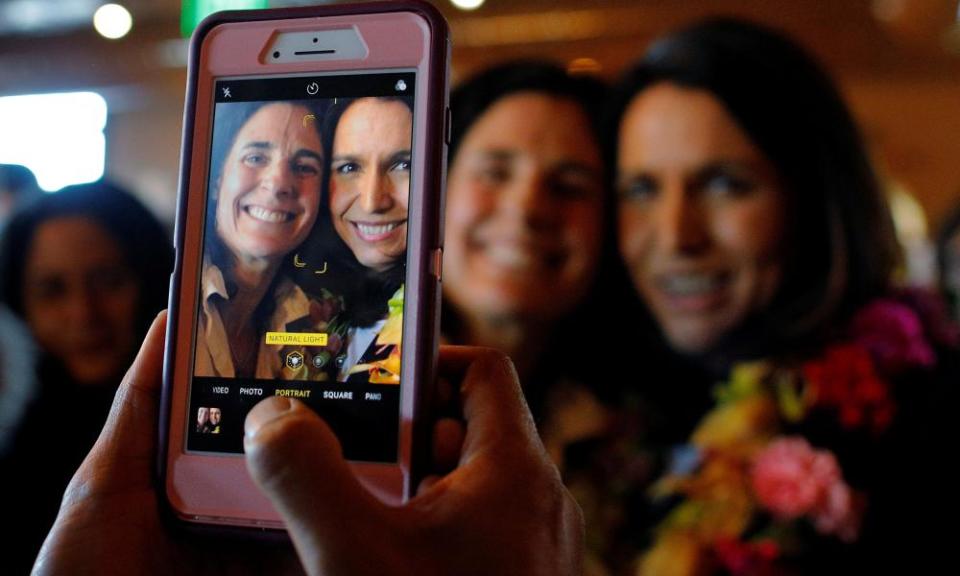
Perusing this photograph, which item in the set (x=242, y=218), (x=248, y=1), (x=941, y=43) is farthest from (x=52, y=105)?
(x=941, y=43)

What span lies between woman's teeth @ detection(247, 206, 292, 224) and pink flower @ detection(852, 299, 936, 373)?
746 mm

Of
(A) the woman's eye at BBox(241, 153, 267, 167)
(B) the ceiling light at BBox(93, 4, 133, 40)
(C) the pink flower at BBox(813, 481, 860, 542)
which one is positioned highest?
(B) the ceiling light at BBox(93, 4, 133, 40)

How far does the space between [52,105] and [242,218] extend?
1169 millimetres

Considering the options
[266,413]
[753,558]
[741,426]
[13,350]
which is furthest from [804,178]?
[13,350]

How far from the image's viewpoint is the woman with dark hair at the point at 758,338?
2.99 ft

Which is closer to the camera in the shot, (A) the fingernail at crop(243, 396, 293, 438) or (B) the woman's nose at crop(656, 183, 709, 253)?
(A) the fingernail at crop(243, 396, 293, 438)

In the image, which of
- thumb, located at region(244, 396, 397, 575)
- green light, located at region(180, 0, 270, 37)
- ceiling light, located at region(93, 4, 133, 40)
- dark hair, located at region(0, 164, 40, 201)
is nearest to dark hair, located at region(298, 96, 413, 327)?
thumb, located at region(244, 396, 397, 575)

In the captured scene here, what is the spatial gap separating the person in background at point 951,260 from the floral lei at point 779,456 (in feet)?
0.36

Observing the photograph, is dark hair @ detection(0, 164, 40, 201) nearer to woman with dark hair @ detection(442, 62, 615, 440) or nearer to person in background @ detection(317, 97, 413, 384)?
woman with dark hair @ detection(442, 62, 615, 440)

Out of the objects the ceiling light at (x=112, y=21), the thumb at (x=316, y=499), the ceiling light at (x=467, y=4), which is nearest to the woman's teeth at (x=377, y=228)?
the thumb at (x=316, y=499)

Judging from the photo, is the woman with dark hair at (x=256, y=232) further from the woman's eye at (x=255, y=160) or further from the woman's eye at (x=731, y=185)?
the woman's eye at (x=731, y=185)

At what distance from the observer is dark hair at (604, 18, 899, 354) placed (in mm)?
959

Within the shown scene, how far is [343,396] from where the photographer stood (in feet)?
1.36

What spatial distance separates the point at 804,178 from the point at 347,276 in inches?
27.9
